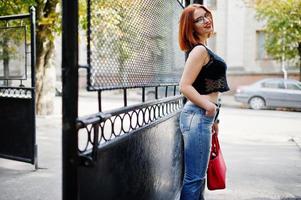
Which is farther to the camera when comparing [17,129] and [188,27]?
[17,129]

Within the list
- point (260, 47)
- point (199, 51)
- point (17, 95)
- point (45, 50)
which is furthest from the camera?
point (260, 47)

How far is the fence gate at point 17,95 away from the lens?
5.67m

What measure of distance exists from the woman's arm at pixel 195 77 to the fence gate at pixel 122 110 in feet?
1.01

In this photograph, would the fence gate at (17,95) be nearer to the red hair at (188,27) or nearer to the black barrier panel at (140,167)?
the black barrier panel at (140,167)

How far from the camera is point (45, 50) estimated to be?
12320 mm

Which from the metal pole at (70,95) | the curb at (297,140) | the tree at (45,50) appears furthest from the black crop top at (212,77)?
the tree at (45,50)

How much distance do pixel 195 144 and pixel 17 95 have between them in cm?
409

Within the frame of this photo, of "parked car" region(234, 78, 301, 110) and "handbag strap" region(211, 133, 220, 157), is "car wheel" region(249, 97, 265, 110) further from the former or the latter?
"handbag strap" region(211, 133, 220, 157)

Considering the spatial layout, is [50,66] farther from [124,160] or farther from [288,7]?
[288,7]

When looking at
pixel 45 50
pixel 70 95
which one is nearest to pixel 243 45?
A: pixel 45 50

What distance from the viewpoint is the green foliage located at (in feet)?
61.6

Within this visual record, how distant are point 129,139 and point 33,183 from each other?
9.90 ft

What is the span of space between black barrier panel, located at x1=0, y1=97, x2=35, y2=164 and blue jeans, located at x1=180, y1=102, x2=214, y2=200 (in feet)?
10.4

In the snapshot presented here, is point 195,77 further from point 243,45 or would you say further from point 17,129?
point 243,45
